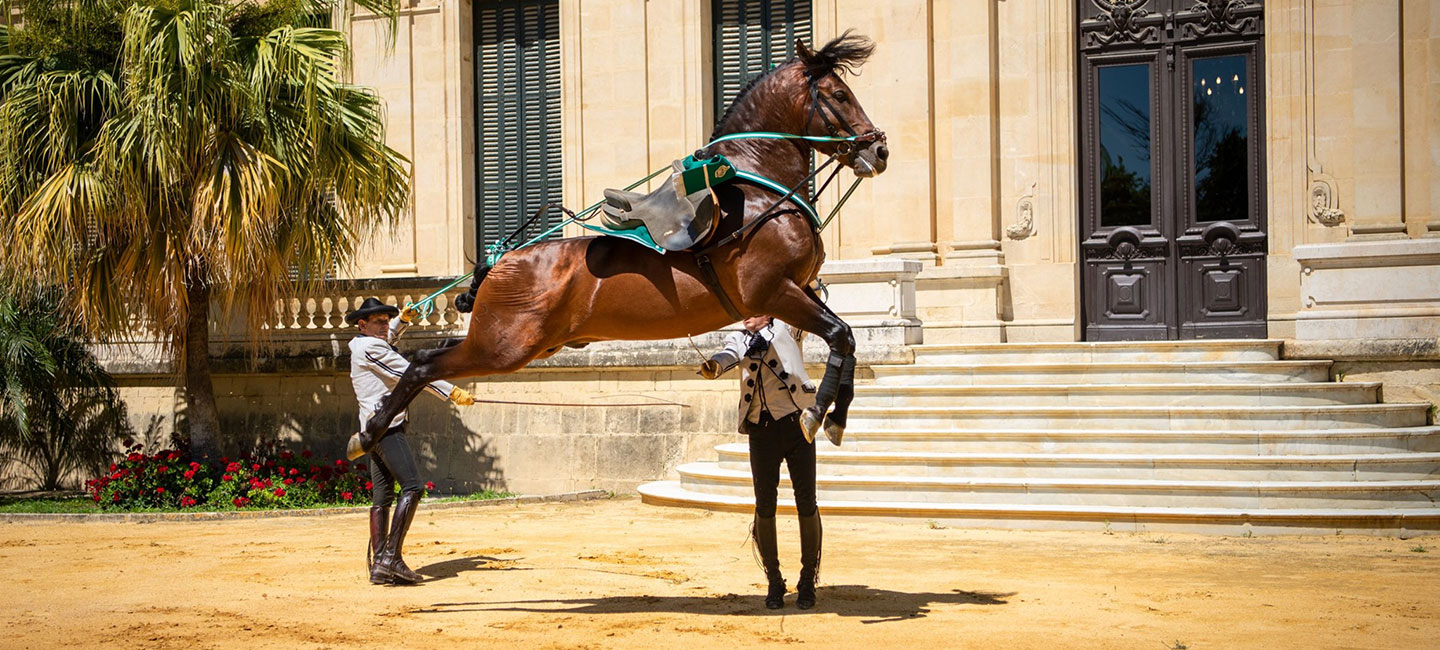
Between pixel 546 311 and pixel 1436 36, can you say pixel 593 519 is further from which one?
pixel 1436 36

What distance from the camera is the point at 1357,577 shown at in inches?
361

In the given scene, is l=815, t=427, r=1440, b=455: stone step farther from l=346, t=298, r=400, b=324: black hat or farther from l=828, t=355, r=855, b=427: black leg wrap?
l=828, t=355, r=855, b=427: black leg wrap

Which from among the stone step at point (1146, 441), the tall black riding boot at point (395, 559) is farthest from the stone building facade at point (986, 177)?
the tall black riding boot at point (395, 559)

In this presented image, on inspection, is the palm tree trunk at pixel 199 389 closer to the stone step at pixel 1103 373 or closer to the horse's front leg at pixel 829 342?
the stone step at pixel 1103 373

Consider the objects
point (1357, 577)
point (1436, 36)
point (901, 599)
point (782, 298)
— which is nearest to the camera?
point (782, 298)

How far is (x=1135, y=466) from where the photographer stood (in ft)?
40.7


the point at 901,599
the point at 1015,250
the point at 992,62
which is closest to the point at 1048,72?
the point at 992,62

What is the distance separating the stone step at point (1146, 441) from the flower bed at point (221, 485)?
521 cm

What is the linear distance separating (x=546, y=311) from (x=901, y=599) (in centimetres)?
276

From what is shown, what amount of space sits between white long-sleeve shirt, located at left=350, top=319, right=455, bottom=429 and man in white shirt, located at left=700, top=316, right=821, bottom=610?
8.55ft

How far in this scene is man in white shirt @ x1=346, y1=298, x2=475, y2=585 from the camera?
376 inches

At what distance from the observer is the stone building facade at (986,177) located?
51.8 ft

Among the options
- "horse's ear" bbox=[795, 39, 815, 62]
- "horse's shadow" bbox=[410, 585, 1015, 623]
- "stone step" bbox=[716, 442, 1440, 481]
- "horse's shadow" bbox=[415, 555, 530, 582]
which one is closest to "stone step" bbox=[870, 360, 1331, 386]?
"stone step" bbox=[716, 442, 1440, 481]

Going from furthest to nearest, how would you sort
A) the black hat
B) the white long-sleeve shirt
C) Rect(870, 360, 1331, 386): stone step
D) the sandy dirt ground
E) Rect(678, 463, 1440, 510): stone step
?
Rect(870, 360, 1331, 386): stone step, Rect(678, 463, 1440, 510): stone step, the black hat, the white long-sleeve shirt, the sandy dirt ground
